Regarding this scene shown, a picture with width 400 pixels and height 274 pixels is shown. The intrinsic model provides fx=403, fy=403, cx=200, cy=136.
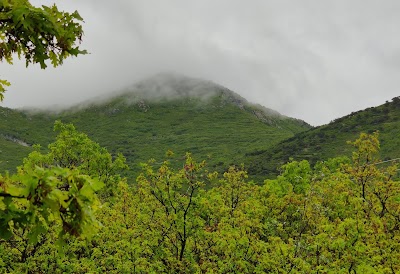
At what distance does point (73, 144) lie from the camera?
4262 cm

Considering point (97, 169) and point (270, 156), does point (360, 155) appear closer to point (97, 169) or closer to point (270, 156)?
point (97, 169)

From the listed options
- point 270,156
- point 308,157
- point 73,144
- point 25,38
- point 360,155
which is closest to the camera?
point 25,38

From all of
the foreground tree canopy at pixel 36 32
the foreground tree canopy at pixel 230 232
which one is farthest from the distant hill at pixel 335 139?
the foreground tree canopy at pixel 36 32

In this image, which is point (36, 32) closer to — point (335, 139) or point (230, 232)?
point (230, 232)

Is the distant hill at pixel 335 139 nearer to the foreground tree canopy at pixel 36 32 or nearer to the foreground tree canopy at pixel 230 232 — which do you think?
the foreground tree canopy at pixel 230 232

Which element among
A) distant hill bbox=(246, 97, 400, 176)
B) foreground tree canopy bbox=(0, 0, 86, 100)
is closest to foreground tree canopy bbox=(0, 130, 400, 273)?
foreground tree canopy bbox=(0, 0, 86, 100)

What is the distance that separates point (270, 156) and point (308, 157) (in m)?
18.5

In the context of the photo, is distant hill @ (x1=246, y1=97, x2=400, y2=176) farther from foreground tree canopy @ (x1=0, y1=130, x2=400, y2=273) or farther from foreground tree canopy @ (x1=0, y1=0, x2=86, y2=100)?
foreground tree canopy @ (x1=0, y1=0, x2=86, y2=100)

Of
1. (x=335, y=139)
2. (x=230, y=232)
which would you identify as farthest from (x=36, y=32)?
(x=335, y=139)

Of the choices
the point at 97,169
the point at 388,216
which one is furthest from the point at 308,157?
the point at 388,216

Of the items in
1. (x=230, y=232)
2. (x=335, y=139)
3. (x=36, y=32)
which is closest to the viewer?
(x=36, y=32)

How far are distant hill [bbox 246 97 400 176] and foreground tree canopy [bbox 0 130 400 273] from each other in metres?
69.5

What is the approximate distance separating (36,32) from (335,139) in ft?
384

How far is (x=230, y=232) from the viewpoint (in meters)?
22.0
